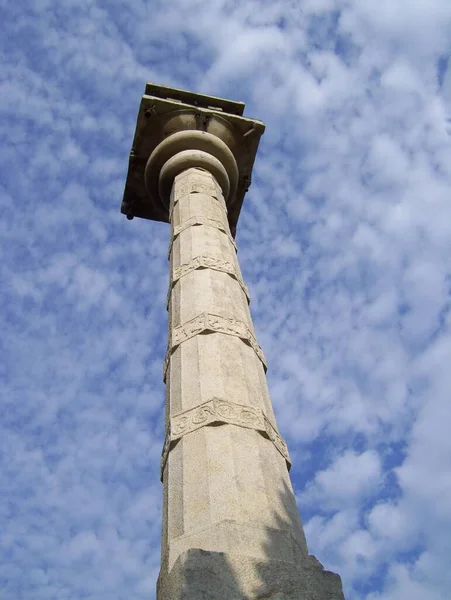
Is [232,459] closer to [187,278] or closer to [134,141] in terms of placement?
[187,278]

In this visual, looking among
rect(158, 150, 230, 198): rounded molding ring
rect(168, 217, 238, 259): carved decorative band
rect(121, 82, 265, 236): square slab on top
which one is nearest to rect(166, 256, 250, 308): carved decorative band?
rect(168, 217, 238, 259): carved decorative band

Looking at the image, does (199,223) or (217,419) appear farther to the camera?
Answer: (199,223)

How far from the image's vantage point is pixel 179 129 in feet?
Answer: 45.3

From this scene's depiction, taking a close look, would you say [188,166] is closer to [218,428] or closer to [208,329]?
[208,329]

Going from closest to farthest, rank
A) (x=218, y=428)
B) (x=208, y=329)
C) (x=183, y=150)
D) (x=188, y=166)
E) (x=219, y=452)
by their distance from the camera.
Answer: (x=219, y=452), (x=218, y=428), (x=208, y=329), (x=188, y=166), (x=183, y=150)

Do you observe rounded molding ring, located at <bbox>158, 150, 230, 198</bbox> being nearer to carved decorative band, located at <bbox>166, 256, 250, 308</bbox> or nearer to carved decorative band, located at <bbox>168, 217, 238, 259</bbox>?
carved decorative band, located at <bbox>168, 217, 238, 259</bbox>

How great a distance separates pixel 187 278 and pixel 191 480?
385cm

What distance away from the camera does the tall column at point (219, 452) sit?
15.4 ft

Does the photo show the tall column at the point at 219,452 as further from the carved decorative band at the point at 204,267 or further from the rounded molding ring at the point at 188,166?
the rounded molding ring at the point at 188,166

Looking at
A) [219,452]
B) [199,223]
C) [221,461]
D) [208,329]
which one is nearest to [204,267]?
[199,223]

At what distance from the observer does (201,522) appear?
5.48 m

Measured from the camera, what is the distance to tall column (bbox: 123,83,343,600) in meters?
4.70

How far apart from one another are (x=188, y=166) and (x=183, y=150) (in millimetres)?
561

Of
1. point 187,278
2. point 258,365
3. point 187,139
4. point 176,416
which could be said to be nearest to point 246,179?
point 187,139
